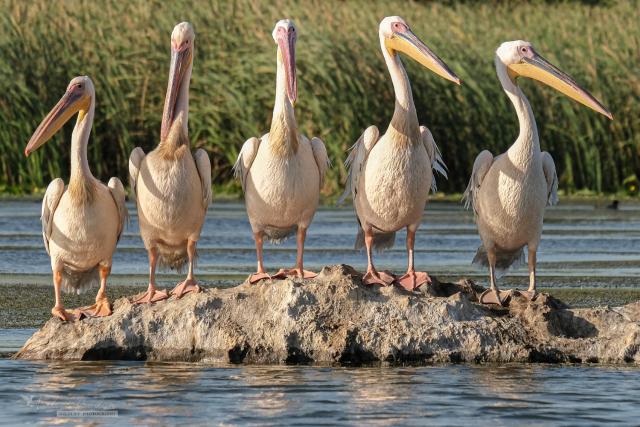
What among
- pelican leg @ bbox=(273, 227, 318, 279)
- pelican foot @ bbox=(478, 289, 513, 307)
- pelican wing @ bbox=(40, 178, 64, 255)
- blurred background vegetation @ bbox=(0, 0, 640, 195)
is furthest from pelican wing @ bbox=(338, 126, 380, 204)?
blurred background vegetation @ bbox=(0, 0, 640, 195)

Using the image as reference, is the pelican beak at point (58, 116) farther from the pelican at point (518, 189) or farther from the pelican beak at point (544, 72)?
the pelican beak at point (544, 72)

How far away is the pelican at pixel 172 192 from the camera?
818 cm

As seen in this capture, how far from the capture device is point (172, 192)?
322 inches

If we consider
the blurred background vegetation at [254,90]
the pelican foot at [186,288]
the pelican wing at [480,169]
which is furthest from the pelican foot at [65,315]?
the blurred background vegetation at [254,90]

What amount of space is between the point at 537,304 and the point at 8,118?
11.2m

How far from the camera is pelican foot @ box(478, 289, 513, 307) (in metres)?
7.94

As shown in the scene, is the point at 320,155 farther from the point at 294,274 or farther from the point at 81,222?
the point at 81,222

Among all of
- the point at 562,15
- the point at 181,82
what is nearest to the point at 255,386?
the point at 181,82

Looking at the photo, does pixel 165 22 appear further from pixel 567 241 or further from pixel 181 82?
pixel 181 82

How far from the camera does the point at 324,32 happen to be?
717 inches

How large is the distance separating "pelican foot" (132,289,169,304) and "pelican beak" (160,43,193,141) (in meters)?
0.86

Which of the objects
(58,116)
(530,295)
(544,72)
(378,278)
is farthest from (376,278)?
(58,116)

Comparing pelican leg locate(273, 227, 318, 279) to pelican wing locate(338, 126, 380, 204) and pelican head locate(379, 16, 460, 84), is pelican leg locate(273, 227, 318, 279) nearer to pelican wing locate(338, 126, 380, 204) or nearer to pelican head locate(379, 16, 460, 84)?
pelican wing locate(338, 126, 380, 204)

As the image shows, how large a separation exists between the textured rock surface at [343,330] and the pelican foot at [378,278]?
0.06 m
